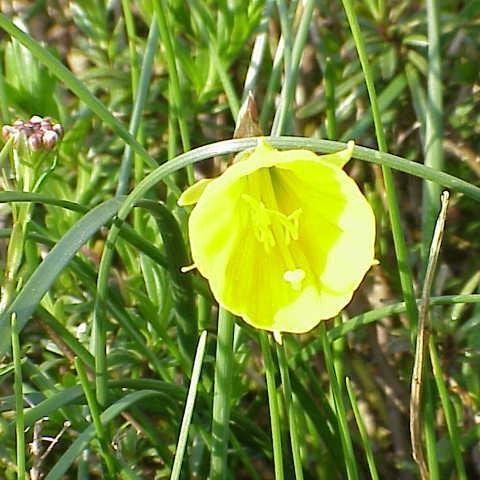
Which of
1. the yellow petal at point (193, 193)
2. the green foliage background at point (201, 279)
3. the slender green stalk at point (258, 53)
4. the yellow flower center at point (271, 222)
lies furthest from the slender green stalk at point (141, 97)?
the yellow petal at point (193, 193)

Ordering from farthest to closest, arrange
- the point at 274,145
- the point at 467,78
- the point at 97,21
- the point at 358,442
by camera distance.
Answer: the point at 97,21
the point at 467,78
the point at 358,442
the point at 274,145

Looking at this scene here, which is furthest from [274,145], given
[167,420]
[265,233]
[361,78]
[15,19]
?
[15,19]

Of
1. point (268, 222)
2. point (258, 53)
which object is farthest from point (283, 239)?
point (258, 53)

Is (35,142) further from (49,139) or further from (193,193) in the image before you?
(193,193)

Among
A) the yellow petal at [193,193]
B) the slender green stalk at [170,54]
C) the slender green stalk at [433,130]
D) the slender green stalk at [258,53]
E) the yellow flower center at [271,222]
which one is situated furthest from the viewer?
the slender green stalk at [258,53]

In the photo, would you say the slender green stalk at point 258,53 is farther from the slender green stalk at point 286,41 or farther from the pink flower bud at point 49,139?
the pink flower bud at point 49,139

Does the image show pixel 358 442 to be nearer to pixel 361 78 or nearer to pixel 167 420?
pixel 167 420
